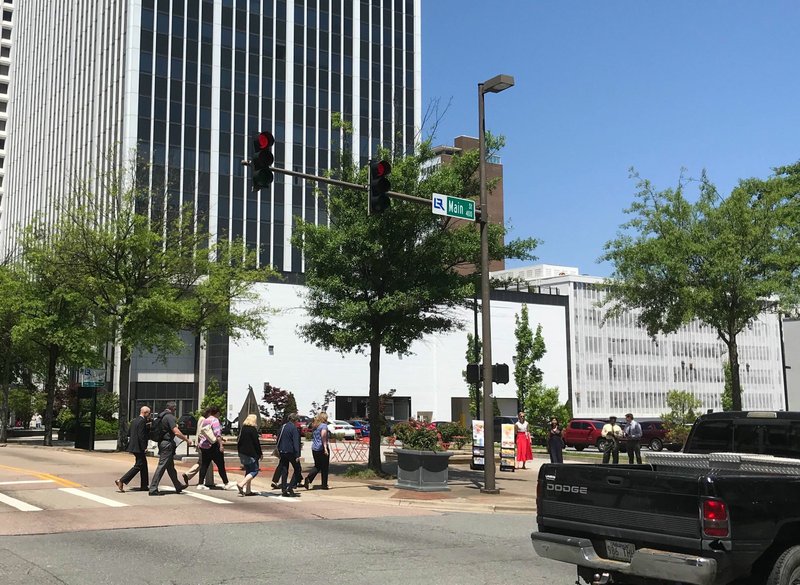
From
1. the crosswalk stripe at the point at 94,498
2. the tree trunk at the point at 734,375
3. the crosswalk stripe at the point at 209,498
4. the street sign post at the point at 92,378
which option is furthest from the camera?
the street sign post at the point at 92,378

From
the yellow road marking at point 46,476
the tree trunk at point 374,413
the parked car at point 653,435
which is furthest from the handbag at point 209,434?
the parked car at point 653,435

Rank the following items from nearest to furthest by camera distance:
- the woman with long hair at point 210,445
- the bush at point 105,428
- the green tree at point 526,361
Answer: the woman with long hair at point 210,445, the bush at point 105,428, the green tree at point 526,361

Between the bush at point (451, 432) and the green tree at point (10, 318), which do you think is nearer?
the green tree at point (10, 318)

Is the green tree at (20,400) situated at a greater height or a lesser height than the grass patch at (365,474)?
greater

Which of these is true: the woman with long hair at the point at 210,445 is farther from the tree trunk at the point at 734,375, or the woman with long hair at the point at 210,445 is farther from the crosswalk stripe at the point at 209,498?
the tree trunk at the point at 734,375

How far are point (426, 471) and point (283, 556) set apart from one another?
8.45 meters

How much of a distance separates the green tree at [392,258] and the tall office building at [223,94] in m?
44.4

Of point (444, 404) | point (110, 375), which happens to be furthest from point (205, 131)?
point (444, 404)

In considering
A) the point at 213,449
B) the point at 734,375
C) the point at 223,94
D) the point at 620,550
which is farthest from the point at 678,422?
the point at 223,94

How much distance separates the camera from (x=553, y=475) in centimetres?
757

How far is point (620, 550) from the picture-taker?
6805 mm

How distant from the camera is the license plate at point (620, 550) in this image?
265 inches

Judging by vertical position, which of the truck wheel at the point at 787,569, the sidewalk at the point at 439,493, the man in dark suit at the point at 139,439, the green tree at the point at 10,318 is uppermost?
the green tree at the point at 10,318

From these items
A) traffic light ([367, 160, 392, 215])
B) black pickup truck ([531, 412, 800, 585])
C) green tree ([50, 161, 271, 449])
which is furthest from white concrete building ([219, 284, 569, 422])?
black pickup truck ([531, 412, 800, 585])
